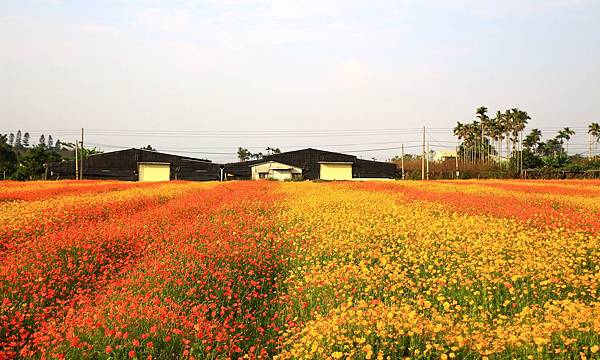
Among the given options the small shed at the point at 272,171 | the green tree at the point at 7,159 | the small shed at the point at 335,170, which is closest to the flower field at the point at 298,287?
the small shed at the point at 272,171

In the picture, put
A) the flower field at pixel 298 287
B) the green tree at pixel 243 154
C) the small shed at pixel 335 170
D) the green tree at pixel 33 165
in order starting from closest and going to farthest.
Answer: the flower field at pixel 298 287 → the green tree at pixel 33 165 → the small shed at pixel 335 170 → the green tree at pixel 243 154

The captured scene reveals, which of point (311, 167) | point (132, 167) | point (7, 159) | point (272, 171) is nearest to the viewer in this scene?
point (132, 167)

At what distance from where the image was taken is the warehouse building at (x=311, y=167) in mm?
65438

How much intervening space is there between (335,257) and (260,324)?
3.02 meters

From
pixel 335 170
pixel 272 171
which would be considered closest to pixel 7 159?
pixel 272 171

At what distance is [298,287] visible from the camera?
23.1ft

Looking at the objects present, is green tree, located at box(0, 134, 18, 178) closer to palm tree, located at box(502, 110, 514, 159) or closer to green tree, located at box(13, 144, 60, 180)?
green tree, located at box(13, 144, 60, 180)

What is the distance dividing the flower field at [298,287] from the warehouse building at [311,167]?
5160 centimetres

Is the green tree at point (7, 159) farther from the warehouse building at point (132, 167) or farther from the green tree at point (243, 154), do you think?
the green tree at point (243, 154)

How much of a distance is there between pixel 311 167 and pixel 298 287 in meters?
61.3

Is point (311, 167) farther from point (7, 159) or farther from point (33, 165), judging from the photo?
point (7, 159)

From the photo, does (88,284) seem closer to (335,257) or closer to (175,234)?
(175,234)

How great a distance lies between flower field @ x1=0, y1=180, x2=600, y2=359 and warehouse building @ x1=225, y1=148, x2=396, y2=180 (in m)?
51.6

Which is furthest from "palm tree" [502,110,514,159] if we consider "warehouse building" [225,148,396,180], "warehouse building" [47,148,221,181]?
"warehouse building" [47,148,221,181]
